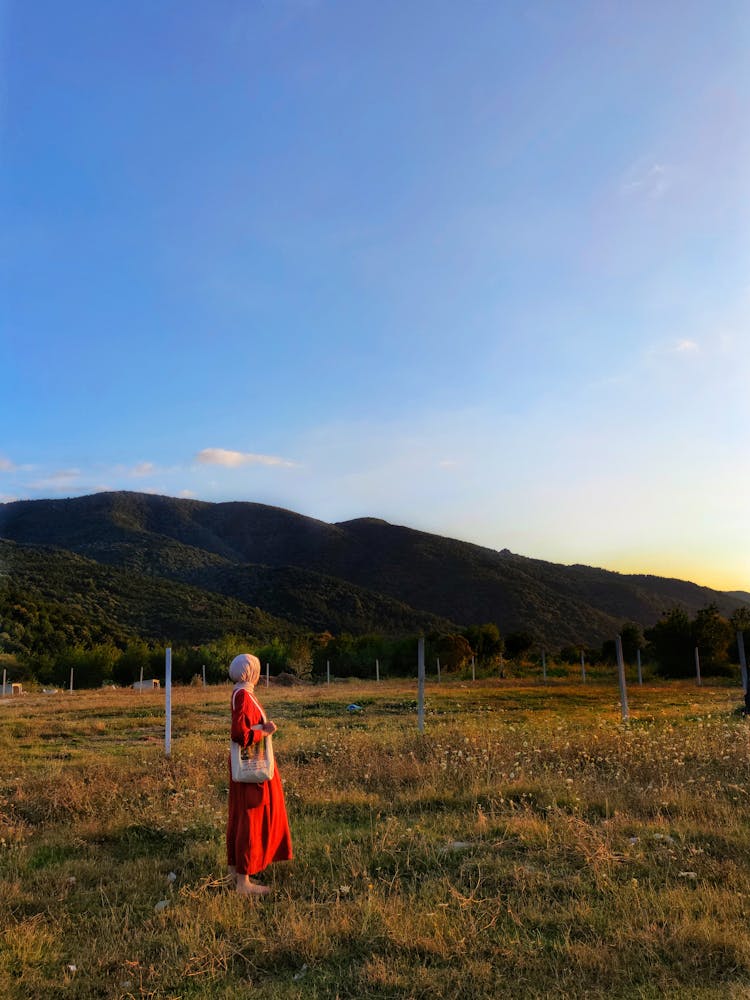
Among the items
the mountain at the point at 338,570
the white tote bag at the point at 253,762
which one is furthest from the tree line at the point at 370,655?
the white tote bag at the point at 253,762

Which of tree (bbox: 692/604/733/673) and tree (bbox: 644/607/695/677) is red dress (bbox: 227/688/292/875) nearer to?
tree (bbox: 692/604/733/673)

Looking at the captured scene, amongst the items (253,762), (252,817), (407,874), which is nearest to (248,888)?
(252,817)

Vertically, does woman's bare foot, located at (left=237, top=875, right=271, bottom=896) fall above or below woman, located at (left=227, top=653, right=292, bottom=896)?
below

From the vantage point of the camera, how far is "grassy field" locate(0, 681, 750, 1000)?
368 centimetres

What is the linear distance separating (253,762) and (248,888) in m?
0.79

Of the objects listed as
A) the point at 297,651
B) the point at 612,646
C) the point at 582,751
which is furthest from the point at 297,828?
the point at 612,646

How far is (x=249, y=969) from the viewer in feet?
12.6

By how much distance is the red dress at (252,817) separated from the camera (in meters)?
4.94

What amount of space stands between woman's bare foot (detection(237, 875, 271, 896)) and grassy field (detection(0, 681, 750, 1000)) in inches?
5.2

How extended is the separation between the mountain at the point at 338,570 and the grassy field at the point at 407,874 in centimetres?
5008

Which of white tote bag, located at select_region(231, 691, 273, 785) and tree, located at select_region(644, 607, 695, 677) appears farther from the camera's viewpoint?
tree, located at select_region(644, 607, 695, 677)

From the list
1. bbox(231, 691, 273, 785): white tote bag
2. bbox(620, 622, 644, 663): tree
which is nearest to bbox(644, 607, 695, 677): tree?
bbox(620, 622, 644, 663): tree

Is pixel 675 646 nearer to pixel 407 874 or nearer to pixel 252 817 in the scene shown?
pixel 407 874

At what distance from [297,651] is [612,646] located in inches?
650
